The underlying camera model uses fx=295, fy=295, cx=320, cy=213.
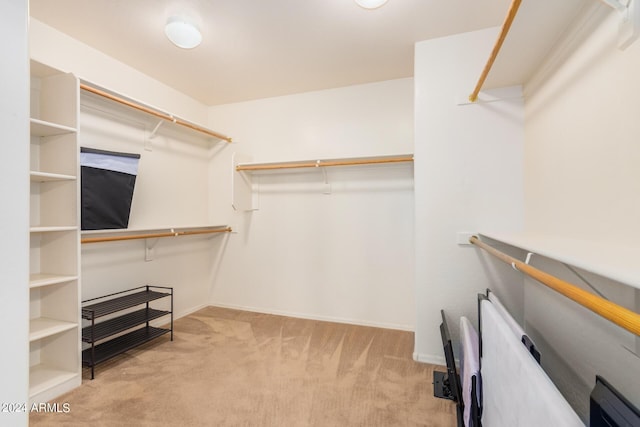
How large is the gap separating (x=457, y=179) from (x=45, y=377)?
9.93ft

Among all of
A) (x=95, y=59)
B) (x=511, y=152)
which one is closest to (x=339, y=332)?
(x=511, y=152)

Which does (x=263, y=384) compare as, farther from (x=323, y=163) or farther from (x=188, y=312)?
(x=323, y=163)

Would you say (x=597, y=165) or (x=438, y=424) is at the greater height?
(x=597, y=165)

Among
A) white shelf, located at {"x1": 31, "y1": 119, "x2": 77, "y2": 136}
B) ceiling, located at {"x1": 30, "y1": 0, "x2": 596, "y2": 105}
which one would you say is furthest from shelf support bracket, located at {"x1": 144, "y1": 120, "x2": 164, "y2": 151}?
white shelf, located at {"x1": 31, "y1": 119, "x2": 77, "y2": 136}

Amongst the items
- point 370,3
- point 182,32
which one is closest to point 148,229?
point 182,32

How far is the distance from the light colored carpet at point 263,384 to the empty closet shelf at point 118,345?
89 mm

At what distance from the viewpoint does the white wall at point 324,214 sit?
9.36 ft

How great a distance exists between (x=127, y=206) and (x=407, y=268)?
251cm

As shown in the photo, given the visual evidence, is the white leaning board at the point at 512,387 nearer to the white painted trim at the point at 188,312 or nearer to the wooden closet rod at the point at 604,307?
the wooden closet rod at the point at 604,307

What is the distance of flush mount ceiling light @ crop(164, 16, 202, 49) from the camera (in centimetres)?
195

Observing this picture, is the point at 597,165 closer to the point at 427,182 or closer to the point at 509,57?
the point at 509,57

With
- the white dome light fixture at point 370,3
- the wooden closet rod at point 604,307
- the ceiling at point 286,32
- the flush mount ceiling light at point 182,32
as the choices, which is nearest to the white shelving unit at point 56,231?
the ceiling at point 286,32

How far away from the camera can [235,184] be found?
10.0ft

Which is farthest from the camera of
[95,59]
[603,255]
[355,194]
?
[355,194]
